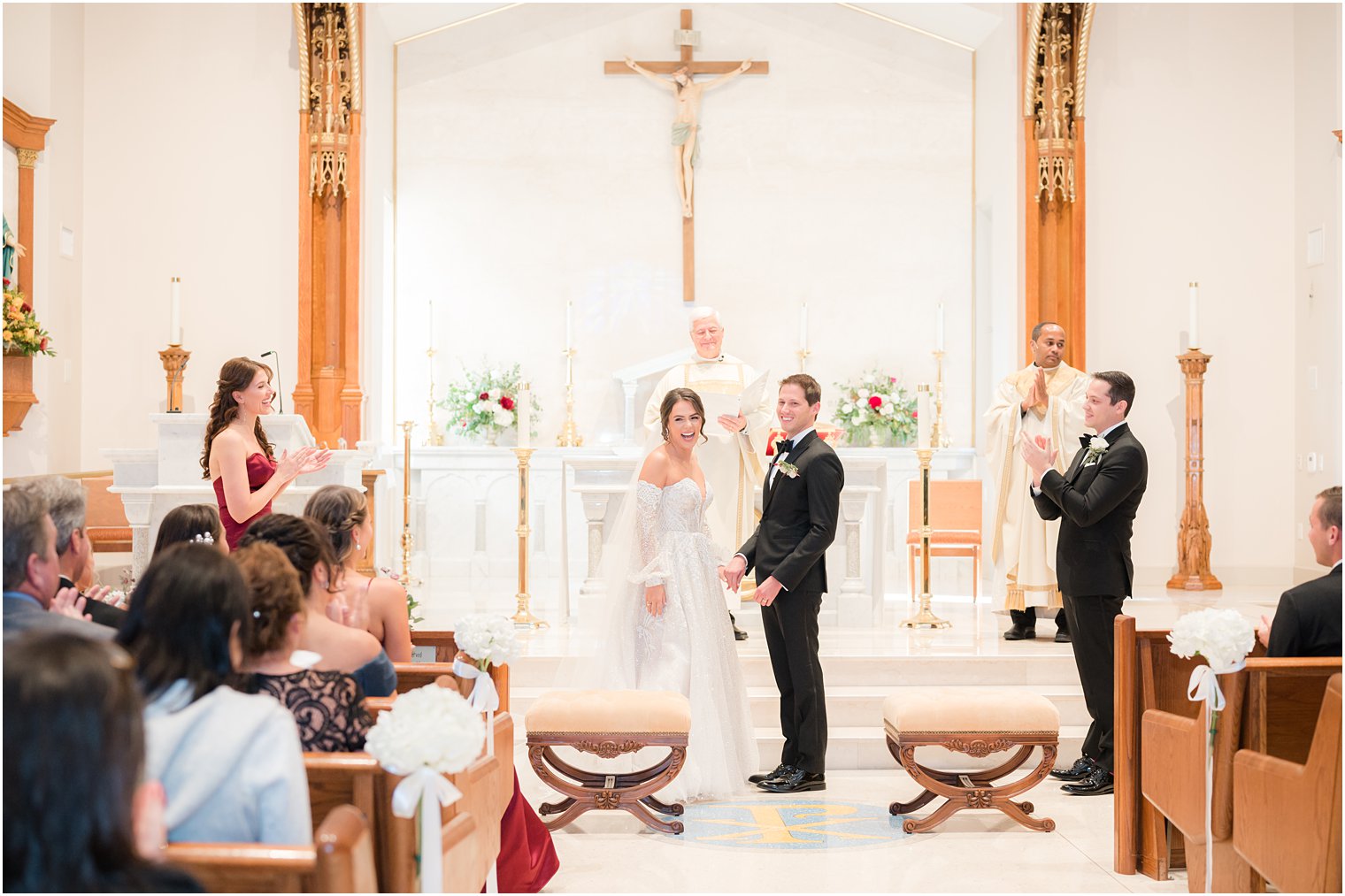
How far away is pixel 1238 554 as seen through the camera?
31.2ft

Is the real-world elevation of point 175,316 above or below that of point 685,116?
below

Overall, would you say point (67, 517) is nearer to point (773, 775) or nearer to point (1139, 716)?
point (773, 775)

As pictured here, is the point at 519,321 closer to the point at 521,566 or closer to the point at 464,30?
the point at 464,30

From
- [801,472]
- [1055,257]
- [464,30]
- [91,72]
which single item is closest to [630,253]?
[464,30]

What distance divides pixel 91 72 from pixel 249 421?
5.63 meters

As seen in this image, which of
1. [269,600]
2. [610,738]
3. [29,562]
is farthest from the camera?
[610,738]

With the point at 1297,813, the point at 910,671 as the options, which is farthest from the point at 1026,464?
the point at 1297,813

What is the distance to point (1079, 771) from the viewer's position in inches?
206

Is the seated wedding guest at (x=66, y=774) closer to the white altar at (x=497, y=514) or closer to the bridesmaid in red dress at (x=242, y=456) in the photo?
the bridesmaid in red dress at (x=242, y=456)

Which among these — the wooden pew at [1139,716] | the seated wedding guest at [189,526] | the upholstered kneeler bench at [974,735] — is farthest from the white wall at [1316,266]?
the seated wedding guest at [189,526]

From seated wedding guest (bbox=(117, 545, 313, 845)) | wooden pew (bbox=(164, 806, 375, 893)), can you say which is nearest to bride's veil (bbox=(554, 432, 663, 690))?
seated wedding guest (bbox=(117, 545, 313, 845))

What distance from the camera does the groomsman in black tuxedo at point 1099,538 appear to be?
4.96 meters

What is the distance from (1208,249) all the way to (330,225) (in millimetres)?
6532

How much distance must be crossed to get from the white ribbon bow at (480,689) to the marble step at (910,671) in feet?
8.59
